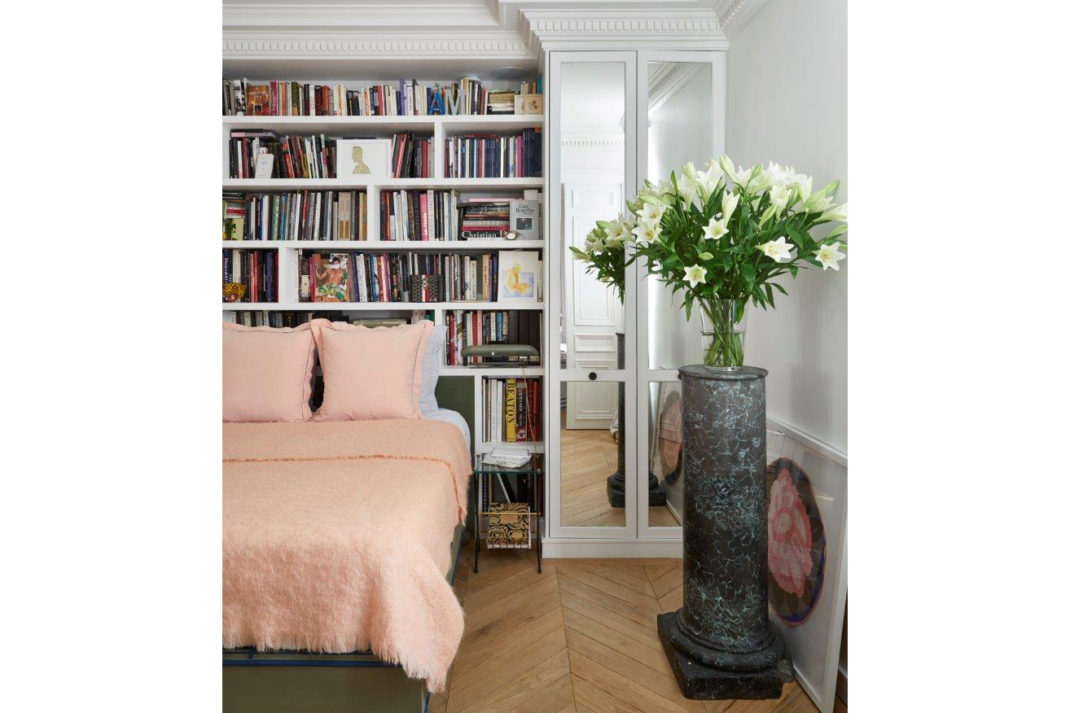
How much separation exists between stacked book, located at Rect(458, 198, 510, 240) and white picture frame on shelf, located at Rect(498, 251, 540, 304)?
142 mm

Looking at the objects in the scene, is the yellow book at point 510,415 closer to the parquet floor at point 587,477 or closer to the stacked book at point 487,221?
the parquet floor at point 587,477

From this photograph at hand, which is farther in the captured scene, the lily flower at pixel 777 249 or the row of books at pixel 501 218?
the row of books at pixel 501 218

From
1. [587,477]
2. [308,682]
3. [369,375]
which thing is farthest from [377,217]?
[308,682]

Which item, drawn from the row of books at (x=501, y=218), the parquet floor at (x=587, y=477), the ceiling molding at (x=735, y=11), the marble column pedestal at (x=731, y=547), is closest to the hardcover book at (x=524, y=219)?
the row of books at (x=501, y=218)

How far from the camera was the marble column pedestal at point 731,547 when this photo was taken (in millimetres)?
1972

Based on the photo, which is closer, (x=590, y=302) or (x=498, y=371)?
(x=590, y=302)

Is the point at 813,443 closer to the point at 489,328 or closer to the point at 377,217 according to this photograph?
the point at 489,328

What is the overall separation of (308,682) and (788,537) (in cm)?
160

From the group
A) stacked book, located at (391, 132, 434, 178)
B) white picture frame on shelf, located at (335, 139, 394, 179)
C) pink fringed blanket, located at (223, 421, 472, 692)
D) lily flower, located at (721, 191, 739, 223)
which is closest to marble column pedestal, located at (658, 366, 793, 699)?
lily flower, located at (721, 191, 739, 223)

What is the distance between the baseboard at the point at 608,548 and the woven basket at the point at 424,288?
1.42 metres

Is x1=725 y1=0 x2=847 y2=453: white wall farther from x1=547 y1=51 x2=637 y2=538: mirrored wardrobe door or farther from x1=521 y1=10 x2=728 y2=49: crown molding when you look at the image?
x1=547 y1=51 x2=637 y2=538: mirrored wardrobe door

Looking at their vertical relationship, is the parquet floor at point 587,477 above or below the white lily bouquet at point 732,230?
below

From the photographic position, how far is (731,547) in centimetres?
Result: 200

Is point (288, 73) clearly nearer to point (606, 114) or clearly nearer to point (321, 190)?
point (321, 190)
